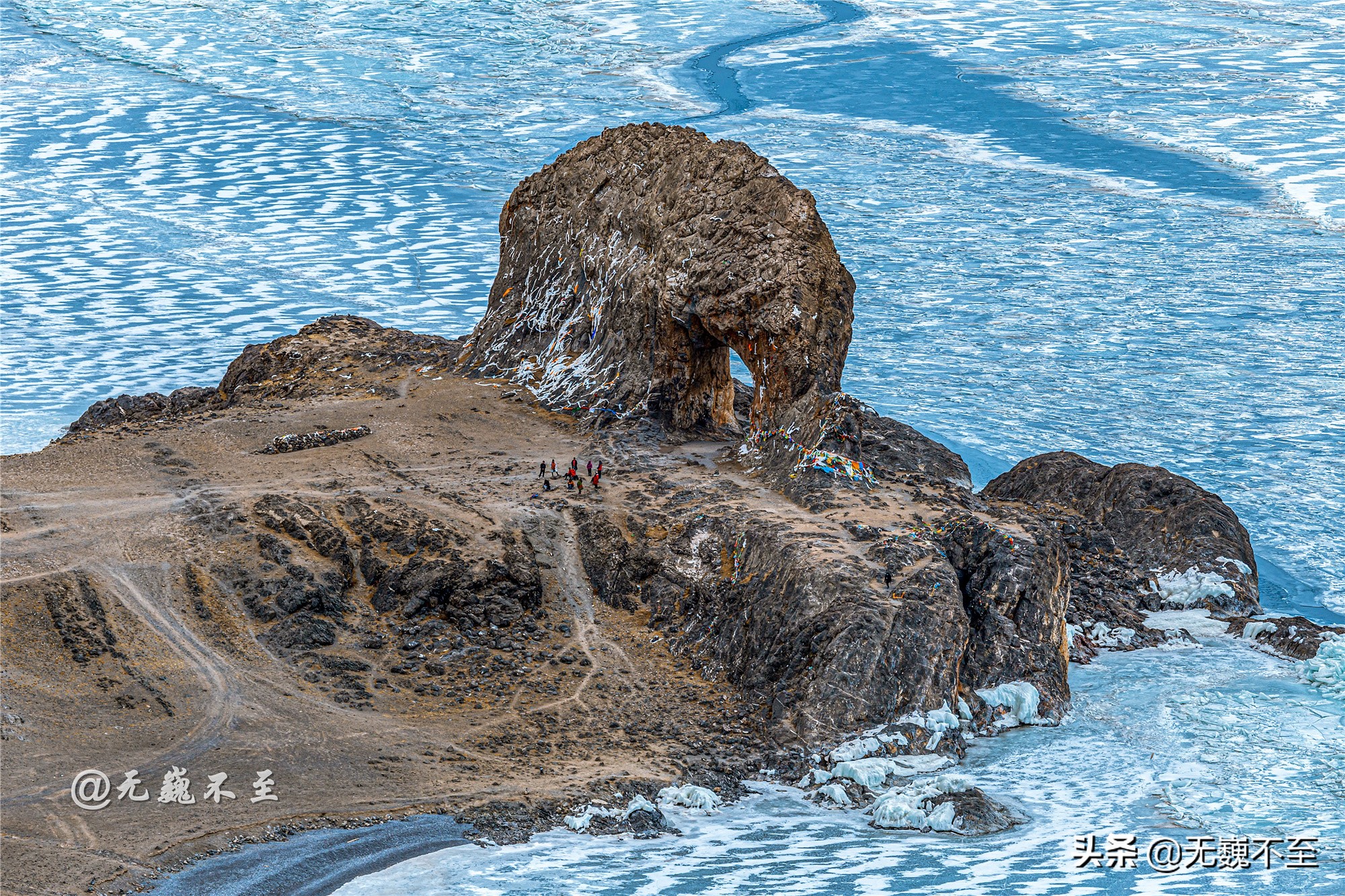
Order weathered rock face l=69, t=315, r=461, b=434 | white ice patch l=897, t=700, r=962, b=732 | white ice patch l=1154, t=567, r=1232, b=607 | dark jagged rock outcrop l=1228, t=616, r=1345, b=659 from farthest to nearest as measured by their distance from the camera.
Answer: weathered rock face l=69, t=315, r=461, b=434, white ice patch l=1154, t=567, r=1232, b=607, dark jagged rock outcrop l=1228, t=616, r=1345, b=659, white ice patch l=897, t=700, r=962, b=732

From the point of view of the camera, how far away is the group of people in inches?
916

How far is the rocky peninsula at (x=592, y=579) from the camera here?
1764cm

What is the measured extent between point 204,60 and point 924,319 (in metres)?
36.8

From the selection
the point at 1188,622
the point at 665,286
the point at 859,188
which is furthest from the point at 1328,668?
the point at 859,188

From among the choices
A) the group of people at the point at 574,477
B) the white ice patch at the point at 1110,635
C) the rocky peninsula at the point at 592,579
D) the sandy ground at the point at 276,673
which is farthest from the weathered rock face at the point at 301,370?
the white ice patch at the point at 1110,635

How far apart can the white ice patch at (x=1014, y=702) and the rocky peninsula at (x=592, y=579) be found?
4 centimetres

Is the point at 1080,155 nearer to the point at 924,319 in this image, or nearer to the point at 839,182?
the point at 839,182

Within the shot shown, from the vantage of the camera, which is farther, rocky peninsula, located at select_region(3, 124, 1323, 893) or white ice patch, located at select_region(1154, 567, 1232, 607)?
white ice patch, located at select_region(1154, 567, 1232, 607)

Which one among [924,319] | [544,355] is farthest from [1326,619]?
[924,319]

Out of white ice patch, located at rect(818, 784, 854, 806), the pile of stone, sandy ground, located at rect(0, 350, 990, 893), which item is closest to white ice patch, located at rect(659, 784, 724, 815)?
sandy ground, located at rect(0, 350, 990, 893)

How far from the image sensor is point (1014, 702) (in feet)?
65.5

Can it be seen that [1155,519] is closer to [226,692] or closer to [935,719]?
[935,719]

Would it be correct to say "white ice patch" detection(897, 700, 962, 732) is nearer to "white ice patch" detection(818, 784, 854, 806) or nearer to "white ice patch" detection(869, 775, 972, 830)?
"white ice patch" detection(869, 775, 972, 830)

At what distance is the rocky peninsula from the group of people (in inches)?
6.3
